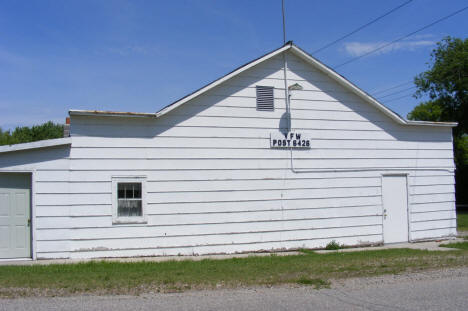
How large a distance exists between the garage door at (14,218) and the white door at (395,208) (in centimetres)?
1030

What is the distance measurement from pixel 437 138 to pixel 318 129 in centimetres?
463

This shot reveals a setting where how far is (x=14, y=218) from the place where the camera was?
1073 centimetres

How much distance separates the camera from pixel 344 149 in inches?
539

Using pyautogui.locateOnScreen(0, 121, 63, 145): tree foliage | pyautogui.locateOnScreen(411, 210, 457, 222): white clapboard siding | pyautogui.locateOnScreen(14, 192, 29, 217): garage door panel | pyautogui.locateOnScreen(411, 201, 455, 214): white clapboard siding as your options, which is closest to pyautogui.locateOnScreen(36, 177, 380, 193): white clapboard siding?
pyautogui.locateOnScreen(14, 192, 29, 217): garage door panel

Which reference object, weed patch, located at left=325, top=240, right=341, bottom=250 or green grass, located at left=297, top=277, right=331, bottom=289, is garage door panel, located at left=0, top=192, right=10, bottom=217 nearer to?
green grass, located at left=297, top=277, right=331, bottom=289

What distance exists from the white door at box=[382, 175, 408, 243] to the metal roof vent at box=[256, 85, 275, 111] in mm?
4462

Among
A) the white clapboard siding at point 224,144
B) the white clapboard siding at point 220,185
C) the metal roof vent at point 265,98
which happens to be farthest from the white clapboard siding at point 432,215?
the metal roof vent at point 265,98

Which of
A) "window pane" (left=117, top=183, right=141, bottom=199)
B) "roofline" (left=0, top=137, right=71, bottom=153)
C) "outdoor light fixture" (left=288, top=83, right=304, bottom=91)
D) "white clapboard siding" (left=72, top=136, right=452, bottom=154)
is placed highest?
"outdoor light fixture" (left=288, top=83, right=304, bottom=91)

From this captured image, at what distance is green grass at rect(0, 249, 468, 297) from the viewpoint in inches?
308

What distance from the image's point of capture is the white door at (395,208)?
14.1 m

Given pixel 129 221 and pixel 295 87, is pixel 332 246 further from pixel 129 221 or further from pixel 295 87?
pixel 129 221

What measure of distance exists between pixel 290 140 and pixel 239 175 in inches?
75.4

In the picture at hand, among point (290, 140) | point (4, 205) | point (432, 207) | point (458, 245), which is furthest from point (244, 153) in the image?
point (458, 245)

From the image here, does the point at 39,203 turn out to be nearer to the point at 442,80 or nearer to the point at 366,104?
the point at 366,104
